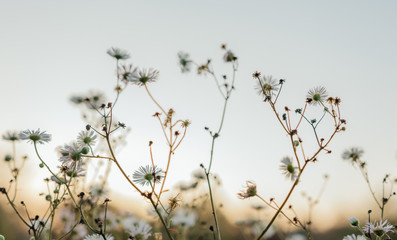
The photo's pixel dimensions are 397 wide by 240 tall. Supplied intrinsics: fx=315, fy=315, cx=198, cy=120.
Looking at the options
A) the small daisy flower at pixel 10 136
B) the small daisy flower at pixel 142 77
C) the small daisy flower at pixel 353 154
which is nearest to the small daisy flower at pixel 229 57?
the small daisy flower at pixel 142 77

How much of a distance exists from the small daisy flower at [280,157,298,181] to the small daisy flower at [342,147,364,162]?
5.14ft

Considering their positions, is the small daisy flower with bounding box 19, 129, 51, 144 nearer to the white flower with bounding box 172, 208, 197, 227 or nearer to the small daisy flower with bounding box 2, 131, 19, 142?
the small daisy flower with bounding box 2, 131, 19, 142

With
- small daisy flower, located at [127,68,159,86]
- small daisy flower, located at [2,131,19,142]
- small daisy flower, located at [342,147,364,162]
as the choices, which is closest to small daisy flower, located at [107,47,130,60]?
small daisy flower, located at [127,68,159,86]

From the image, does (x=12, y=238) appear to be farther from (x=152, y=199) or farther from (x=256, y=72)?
(x=256, y=72)

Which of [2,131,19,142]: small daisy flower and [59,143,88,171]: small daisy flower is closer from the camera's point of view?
[59,143,88,171]: small daisy flower

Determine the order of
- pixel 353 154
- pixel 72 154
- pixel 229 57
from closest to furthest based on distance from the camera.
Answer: pixel 72 154 → pixel 229 57 → pixel 353 154

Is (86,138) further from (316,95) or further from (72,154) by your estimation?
(316,95)

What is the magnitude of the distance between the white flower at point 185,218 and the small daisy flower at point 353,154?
1.69m

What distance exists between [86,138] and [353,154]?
2.57 meters

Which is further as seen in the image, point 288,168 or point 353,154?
point 353,154

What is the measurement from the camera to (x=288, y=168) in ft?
6.35

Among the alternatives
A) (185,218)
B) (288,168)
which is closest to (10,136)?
(185,218)

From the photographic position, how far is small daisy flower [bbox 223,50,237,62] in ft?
8.88

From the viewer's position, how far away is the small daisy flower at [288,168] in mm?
1907
